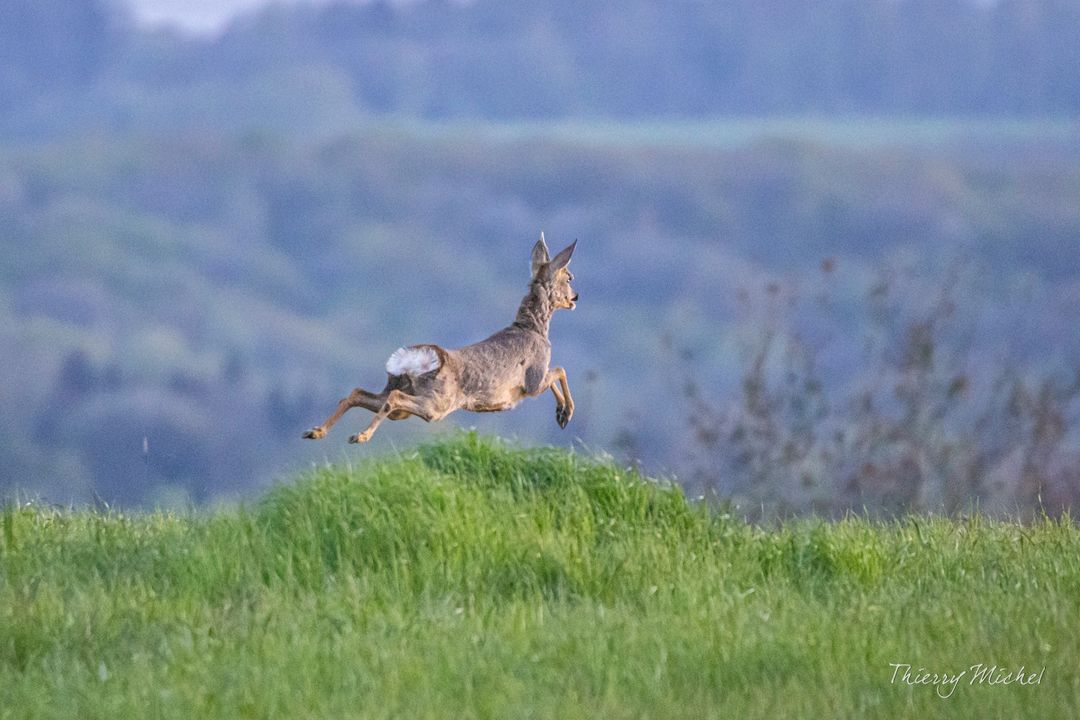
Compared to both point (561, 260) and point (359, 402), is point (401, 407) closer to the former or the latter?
point (359, 402)

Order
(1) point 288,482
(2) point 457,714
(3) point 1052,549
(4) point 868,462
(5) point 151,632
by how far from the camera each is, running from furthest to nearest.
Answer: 1. (4) point 868,462
2. (3) point 1052,549
3. (1) point 288,482
4. (5) point 151,632
5. (2) point 457,714

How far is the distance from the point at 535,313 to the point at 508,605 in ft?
5.56

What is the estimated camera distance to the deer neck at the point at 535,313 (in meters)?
9.37

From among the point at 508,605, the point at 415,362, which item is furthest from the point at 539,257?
the point at 508,605

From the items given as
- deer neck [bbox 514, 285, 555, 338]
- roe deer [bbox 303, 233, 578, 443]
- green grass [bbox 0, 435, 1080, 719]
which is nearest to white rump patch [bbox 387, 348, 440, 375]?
roe deer [bbox 303, 233, 578, 443]

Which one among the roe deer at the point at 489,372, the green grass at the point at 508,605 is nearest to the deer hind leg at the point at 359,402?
the roe deer at the point at 489,372

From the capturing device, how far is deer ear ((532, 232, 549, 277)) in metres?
9.47

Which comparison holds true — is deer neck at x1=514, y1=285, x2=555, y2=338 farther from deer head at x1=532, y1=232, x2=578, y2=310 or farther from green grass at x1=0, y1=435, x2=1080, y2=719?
green grass at x1=0, y1=435, x2=1080, y2=719

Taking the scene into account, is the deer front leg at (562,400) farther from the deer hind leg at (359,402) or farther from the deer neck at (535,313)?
the deer hind leg at (359,402)

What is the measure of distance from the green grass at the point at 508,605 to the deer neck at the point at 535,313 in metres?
1.17

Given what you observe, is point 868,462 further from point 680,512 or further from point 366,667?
point 366,667

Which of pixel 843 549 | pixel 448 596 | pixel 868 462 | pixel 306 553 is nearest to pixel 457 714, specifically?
pixel 448 596

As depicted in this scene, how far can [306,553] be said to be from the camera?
9.58 m

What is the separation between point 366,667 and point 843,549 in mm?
3682
